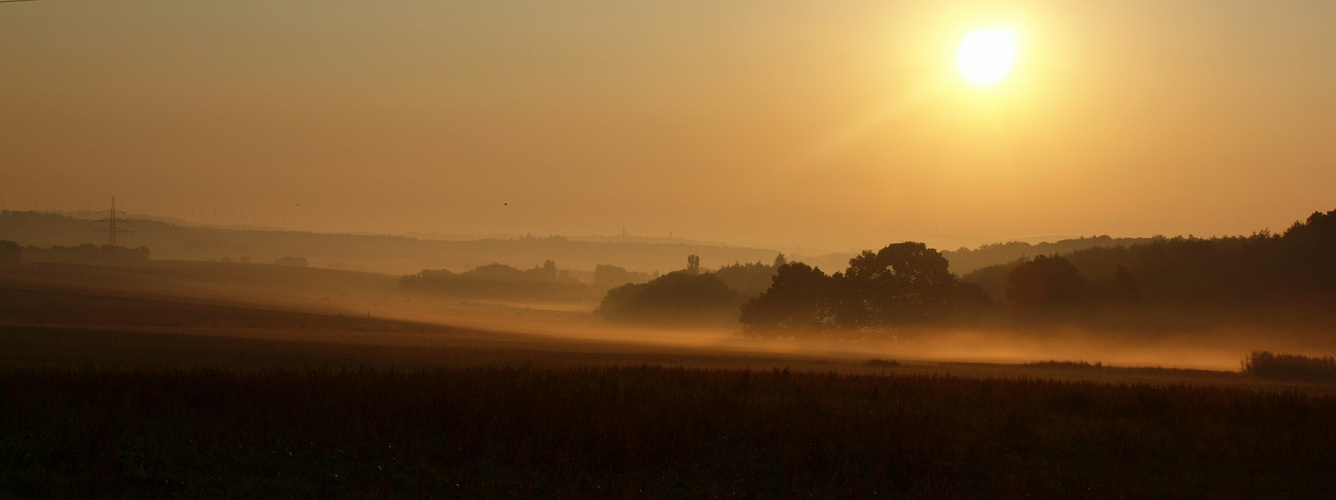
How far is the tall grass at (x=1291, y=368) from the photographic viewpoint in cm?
4031

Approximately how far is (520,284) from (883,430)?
18270cm

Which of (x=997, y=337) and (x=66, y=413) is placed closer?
(x=66, y=413)

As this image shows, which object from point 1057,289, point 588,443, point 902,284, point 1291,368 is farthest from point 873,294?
point 588,443

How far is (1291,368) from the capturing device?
41156mm

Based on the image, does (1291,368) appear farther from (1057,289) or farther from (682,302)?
(682,302)

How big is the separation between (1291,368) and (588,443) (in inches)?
1580

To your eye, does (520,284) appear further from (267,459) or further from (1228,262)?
(267,459)

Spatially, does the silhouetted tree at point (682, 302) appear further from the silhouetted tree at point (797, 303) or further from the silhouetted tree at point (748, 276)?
the silhouetted tree at point (797, 303)

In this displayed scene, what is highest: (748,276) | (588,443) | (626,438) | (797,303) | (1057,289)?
(748,276)

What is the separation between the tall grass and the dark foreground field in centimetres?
2632

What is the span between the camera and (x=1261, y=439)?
15.0m

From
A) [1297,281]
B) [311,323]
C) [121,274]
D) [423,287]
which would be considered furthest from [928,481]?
[423,287]

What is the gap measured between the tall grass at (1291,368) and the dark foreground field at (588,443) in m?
26.3

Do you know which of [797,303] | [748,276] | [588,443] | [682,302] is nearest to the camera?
[588,443]
